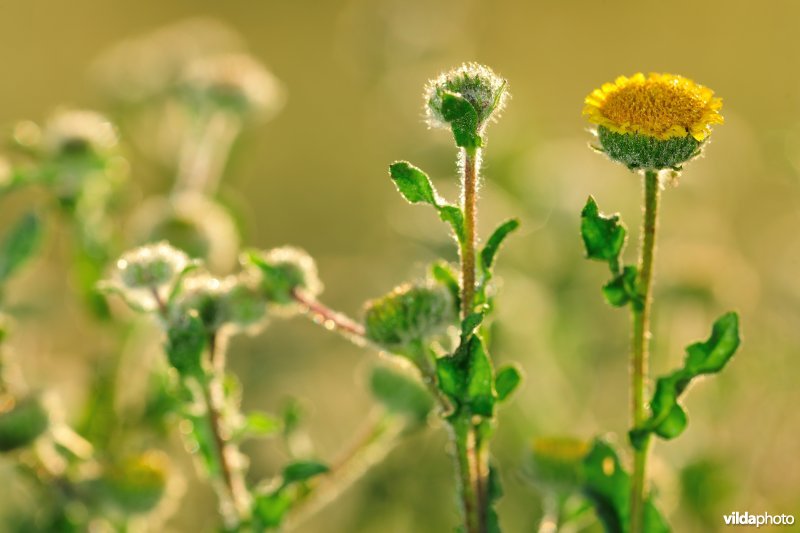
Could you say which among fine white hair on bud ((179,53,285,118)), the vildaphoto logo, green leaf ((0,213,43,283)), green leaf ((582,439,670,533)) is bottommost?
the vildaphoto logo

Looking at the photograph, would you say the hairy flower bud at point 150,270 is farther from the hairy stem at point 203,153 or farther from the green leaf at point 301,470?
the hairy stem at point 203,153

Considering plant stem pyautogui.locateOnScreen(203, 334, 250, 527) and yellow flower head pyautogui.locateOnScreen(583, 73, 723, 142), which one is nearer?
yellow flower head pyautogui.locateOnScreen(583, 73, 723, 142)

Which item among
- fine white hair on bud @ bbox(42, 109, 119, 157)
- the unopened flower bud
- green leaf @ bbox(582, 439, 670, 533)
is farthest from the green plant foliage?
fine white hair on bud @ bbox(42, 109, 119, 157)

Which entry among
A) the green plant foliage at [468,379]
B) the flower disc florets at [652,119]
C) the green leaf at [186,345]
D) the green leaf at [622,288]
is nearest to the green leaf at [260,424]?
the green leaf at [186,345]

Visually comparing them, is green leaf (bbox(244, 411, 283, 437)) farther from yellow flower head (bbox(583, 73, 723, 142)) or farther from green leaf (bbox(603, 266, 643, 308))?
yellow flower head (bbox(583, 73, 723, 142))

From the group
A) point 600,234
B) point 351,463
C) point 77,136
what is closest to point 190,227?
point 77,136

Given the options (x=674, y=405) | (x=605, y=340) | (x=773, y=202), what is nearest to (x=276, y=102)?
(x=605, y=340)

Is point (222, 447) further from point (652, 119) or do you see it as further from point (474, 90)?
point (652, 119)
